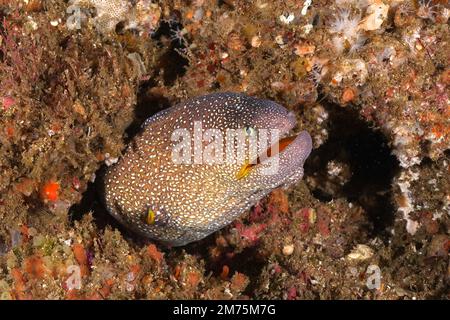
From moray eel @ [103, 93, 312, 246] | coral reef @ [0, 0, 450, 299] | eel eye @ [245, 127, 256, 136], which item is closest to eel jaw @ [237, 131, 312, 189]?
moray eel @ [103, 93, 312, 246]

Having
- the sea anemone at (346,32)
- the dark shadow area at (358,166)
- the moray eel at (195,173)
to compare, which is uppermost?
the sea anemone at (346,32)

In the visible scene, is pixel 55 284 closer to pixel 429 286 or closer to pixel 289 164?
pixel 289 164

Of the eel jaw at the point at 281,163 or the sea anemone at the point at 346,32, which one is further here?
the sea anemone at the point at 346,32

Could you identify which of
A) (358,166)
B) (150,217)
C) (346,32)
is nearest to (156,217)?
(150,217)

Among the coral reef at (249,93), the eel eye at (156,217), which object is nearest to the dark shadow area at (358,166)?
the coral reef at (249,93)

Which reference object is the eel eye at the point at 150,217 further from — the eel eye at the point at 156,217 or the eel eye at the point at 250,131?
the eel eye at the point at 250,131

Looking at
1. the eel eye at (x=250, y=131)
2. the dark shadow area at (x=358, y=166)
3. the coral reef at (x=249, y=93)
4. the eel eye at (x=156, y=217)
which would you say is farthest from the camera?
the dark shadow area at (x=358, y=166)
